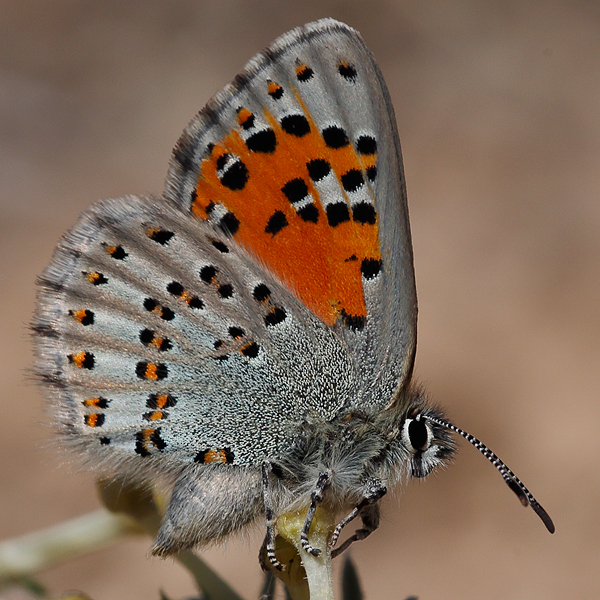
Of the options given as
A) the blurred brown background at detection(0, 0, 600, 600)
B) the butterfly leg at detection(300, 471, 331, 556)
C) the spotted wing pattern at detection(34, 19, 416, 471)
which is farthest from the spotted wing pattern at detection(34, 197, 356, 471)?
the blurred brown background at detection(0, 0, 600, 600)

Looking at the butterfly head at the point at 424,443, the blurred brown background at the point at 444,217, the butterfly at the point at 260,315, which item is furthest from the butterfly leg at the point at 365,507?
the blurred brown background at the point at 444,217

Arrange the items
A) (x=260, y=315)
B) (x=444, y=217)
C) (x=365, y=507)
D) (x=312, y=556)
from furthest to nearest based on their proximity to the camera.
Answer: (x=444, y=217)
(x=260, y=315)
(x=365, y=507)
(x=312, y=556)

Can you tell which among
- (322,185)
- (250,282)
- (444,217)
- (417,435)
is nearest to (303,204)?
(322,185)

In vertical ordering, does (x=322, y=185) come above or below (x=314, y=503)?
above

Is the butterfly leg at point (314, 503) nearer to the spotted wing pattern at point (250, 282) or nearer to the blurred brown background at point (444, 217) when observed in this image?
the spotted wing pattern at point (250, 282)

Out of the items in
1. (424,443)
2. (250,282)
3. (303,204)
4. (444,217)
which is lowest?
(444,217)

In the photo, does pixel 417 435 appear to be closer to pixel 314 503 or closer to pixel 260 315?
pixel 314 503

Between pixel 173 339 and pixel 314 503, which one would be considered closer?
pixel 314 503
